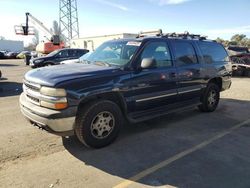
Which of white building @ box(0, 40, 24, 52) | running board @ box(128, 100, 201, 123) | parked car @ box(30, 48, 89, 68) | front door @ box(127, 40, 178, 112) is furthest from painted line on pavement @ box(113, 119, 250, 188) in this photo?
white building @ box(0, 40, 24, 52)

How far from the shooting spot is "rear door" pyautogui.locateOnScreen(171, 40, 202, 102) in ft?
20.9

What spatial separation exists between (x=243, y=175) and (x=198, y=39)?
13.6 ft

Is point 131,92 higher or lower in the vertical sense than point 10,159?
higher

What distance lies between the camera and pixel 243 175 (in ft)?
13.5

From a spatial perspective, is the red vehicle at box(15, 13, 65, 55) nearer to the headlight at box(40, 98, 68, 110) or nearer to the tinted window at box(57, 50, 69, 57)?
the tinted window at box(57, 50, 69, 57)

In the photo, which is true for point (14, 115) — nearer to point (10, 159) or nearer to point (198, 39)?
point (10, 159)

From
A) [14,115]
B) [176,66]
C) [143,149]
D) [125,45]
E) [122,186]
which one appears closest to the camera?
[122,186]

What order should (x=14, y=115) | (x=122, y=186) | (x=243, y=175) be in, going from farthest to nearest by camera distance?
(x=14, y=115), (x=243, y=175), (x=122, y=186)

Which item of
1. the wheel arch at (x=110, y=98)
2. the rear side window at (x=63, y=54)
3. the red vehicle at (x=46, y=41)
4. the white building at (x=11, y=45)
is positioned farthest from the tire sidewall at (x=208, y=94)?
the white building at (x=11, y=45)

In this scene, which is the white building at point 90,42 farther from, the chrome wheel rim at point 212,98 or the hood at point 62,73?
the hood at point 62,73

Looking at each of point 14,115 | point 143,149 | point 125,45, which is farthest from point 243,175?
point 14,115

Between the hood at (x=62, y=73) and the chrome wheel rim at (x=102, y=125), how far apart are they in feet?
2.35

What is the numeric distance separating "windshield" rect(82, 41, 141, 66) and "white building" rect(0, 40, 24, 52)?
76367 millimetres

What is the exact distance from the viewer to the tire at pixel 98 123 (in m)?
4.66
